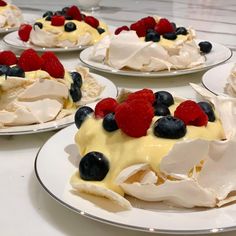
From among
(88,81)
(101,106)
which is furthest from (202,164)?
(88,81)

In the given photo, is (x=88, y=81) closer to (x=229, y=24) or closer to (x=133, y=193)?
(x=133, y=193)

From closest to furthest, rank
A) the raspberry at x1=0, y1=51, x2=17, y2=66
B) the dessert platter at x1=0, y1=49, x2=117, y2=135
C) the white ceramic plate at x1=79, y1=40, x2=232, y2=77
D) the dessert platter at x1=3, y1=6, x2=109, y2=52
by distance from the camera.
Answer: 1. the dessert platter at x1=0, y1=49, x2=117, y2=135
2. the raspberry at x1=0, y1=51, x2=17, y2=66
3. the white ceramic plate at x1=79, y1=40, x2=232, y2=77
4. the dessert platter at x1=3, y1=6, x2=109, y2=52

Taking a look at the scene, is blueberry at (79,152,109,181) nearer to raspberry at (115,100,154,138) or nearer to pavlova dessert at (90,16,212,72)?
raspberry at (115,100,154,138)

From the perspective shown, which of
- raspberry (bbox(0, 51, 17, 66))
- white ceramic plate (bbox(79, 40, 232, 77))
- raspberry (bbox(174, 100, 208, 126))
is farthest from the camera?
white ceramic plate (bbox(79, 40, 232, 77))

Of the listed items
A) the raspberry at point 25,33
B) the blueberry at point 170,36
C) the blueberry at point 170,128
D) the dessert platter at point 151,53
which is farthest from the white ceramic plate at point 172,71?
the blueberry at point 170,128

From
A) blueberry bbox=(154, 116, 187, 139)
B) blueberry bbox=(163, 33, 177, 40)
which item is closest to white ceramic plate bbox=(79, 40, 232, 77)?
blueberry bbox=(163, 33, 177, 40)

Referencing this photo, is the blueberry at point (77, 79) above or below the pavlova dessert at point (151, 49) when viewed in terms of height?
above

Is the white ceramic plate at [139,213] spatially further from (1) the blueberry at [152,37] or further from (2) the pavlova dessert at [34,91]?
(1) the blueberry at [152,37]
